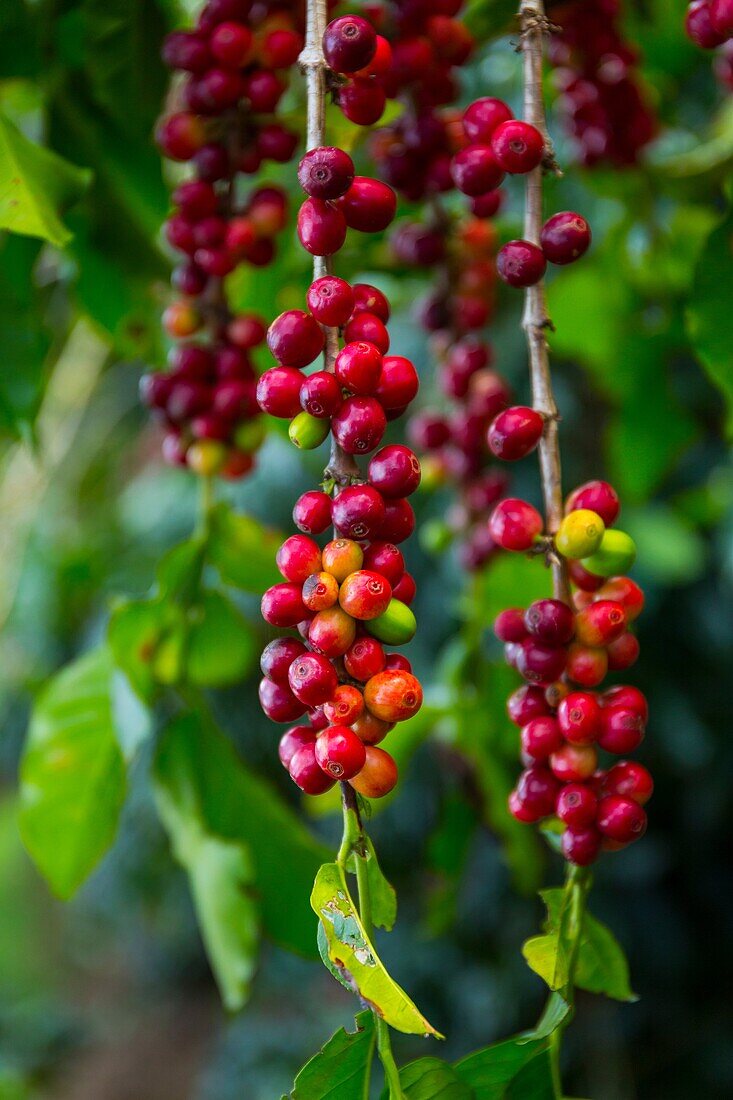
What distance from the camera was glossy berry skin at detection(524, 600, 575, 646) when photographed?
33 cm

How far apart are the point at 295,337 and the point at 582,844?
0.62ft

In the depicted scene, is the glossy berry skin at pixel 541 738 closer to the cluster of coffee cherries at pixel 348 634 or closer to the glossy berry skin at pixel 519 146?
the cluster of coffee cherries at pixel 348 634

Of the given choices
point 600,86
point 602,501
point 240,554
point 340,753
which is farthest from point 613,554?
point 600,86

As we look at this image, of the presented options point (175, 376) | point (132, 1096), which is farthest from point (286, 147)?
point (132, 1096)

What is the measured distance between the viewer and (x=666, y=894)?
134cm

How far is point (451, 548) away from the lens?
0.98 metres

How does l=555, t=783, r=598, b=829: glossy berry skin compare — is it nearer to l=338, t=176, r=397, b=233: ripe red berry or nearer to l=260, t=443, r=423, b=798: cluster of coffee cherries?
l=260, t=443, r=423, b=798: cluster of coffee cherries

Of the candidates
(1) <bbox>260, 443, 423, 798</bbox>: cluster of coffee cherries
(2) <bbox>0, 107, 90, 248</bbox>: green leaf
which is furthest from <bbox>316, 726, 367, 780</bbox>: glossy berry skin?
(2) <bbox>0, 107, 90, 248</bbox>: green leaf

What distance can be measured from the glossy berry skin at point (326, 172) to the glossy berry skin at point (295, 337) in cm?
4

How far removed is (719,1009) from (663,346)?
1054 millimetres

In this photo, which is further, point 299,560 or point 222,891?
point 222,891

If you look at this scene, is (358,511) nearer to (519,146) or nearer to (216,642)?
(519,146)

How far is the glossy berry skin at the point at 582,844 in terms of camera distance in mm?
333

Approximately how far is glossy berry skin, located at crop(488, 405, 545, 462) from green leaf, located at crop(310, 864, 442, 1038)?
0.15m
